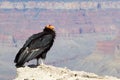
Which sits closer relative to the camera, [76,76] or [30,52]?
[76,76]

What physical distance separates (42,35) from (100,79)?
366 cm

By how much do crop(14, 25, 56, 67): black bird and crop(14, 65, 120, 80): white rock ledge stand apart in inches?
13.0

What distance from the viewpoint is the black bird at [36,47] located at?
1570 centimetres

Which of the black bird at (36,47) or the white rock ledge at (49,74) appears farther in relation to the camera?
the black bird at (36,47)

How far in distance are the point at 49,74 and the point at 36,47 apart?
214 centimetres

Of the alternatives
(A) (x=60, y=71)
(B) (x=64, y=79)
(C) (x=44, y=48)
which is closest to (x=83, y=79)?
(B) (x=64, y=79)

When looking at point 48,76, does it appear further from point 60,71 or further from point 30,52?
point 30,52

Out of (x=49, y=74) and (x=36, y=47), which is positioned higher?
(x=36, y=47)

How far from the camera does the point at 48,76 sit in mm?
14094

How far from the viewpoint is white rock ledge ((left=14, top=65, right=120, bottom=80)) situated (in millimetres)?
13805

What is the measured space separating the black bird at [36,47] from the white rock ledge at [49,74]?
0.33 m

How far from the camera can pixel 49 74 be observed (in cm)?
1454

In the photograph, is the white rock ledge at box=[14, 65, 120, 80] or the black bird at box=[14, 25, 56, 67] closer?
the white rock ledge at box=[14, 65, 120, 80]

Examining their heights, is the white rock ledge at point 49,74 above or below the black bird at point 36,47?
below
